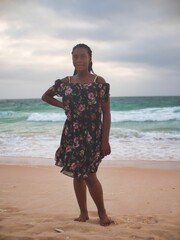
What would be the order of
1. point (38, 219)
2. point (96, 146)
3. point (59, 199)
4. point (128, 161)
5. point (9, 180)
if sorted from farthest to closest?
point (128, 161)
point (9, 180)
point (59, 199)
point (38, 219)
point (96, 146)

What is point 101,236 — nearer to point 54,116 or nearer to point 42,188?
point 42,188

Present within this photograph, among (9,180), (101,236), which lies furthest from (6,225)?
(9,180)

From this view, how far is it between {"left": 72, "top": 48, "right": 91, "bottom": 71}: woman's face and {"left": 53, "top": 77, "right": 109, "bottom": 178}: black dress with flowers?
0.60 feet

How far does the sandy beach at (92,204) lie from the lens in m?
2.85

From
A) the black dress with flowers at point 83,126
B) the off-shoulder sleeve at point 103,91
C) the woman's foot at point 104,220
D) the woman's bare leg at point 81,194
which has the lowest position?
the woman's foot at point 104,220

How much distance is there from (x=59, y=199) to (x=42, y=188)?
693 millimetres

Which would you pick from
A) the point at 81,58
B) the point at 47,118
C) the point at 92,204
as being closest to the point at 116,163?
the point at 92,204

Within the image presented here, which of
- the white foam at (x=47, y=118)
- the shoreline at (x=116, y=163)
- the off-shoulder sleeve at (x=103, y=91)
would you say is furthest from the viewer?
the white foam at (x=47, y=118)

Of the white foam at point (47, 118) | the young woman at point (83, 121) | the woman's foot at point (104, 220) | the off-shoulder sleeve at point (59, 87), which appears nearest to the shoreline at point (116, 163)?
the woman's foot at point (104, 220)

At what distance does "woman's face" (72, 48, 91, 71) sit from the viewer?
3.02 m

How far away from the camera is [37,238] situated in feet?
8.82

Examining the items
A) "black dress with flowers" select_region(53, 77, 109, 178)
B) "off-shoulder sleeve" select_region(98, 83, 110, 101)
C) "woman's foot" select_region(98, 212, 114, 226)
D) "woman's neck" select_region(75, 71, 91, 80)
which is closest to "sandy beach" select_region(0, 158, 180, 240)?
"woman's foot" select_region(98, 212, 114, 226)

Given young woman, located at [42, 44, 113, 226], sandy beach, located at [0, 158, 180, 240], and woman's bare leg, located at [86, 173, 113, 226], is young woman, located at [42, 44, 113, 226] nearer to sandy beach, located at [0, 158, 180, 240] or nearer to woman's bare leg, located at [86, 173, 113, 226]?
woman's bare leg, located at [86, 173, 113, 226]

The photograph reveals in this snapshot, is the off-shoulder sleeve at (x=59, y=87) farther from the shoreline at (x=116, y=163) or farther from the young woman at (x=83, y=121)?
the shoreline at (x=116, y=163)
